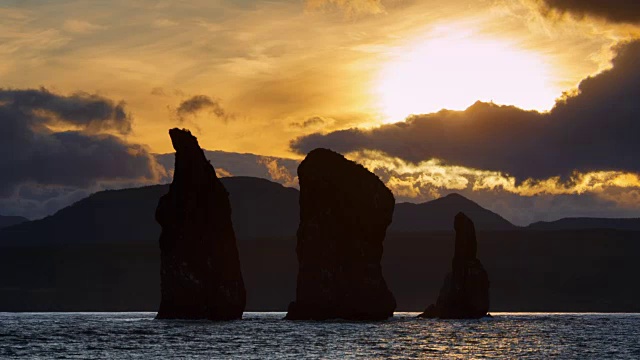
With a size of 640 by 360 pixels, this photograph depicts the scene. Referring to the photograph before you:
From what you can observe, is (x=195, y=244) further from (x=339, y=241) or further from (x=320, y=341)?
(x=320, y=341)

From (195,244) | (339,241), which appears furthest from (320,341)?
(339,241)

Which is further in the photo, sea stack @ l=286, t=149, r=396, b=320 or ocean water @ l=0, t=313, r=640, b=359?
sea stack @ l=286, t=149, r=396, b=320

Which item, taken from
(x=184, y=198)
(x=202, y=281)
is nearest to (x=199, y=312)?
(x=202, y=281)

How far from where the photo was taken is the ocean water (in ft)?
336

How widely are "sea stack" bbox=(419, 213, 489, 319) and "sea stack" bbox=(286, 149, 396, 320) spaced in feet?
45.5

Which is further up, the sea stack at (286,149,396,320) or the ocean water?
the sea stack at (286,149,396,320)

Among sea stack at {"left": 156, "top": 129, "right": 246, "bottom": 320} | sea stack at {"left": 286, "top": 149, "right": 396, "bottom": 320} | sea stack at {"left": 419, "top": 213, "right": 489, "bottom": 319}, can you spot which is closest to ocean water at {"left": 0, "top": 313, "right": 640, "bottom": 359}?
sea stack at {"left": 156, "top": 129, "right": 246, "bottom": 320}

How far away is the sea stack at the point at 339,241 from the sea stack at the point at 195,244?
11.1m

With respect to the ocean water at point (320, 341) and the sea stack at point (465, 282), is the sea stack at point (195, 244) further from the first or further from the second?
the sea stack at point (465, 282)

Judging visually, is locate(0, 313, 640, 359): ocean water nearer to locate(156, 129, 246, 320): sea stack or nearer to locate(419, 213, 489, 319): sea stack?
locate(156, 129, 246, 320): sea stack

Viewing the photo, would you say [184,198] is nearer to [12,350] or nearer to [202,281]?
[202,281]

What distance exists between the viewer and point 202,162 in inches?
6176

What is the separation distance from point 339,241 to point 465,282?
23544 mm

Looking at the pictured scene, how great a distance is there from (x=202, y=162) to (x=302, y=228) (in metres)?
18.4
